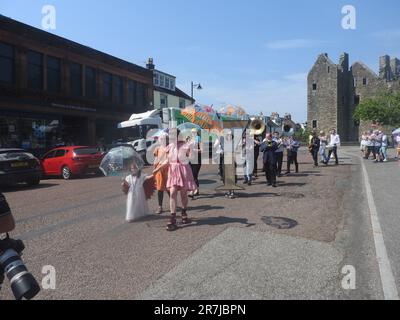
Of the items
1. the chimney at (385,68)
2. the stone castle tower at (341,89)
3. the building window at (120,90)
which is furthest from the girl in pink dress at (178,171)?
the chimney at (385,68)

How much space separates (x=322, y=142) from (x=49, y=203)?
555 inches

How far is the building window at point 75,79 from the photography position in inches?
1137

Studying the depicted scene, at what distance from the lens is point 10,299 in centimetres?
415

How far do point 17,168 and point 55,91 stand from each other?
14853 mm

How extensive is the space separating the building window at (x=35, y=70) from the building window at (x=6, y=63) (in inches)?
51.7

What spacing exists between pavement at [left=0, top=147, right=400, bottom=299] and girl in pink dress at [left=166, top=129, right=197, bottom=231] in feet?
1.76

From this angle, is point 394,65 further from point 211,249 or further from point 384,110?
point 211,249

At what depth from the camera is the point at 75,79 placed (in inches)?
1158


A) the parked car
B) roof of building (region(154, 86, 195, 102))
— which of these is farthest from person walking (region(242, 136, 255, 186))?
roof of building (region(154, 86, 195, 102))

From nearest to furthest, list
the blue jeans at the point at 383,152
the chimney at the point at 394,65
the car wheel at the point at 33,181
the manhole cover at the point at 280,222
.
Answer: the manhole cover at the point at 280,222
the car wheel at the point at 33,181
the blue jeans at the point at 383,152
the chimney at the point at 394,65

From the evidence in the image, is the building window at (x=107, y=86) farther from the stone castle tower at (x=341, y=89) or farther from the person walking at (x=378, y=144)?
the stone castle tower at (x=341, y=89)

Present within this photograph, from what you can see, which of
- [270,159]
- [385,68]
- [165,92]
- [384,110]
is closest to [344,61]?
[385,68]
